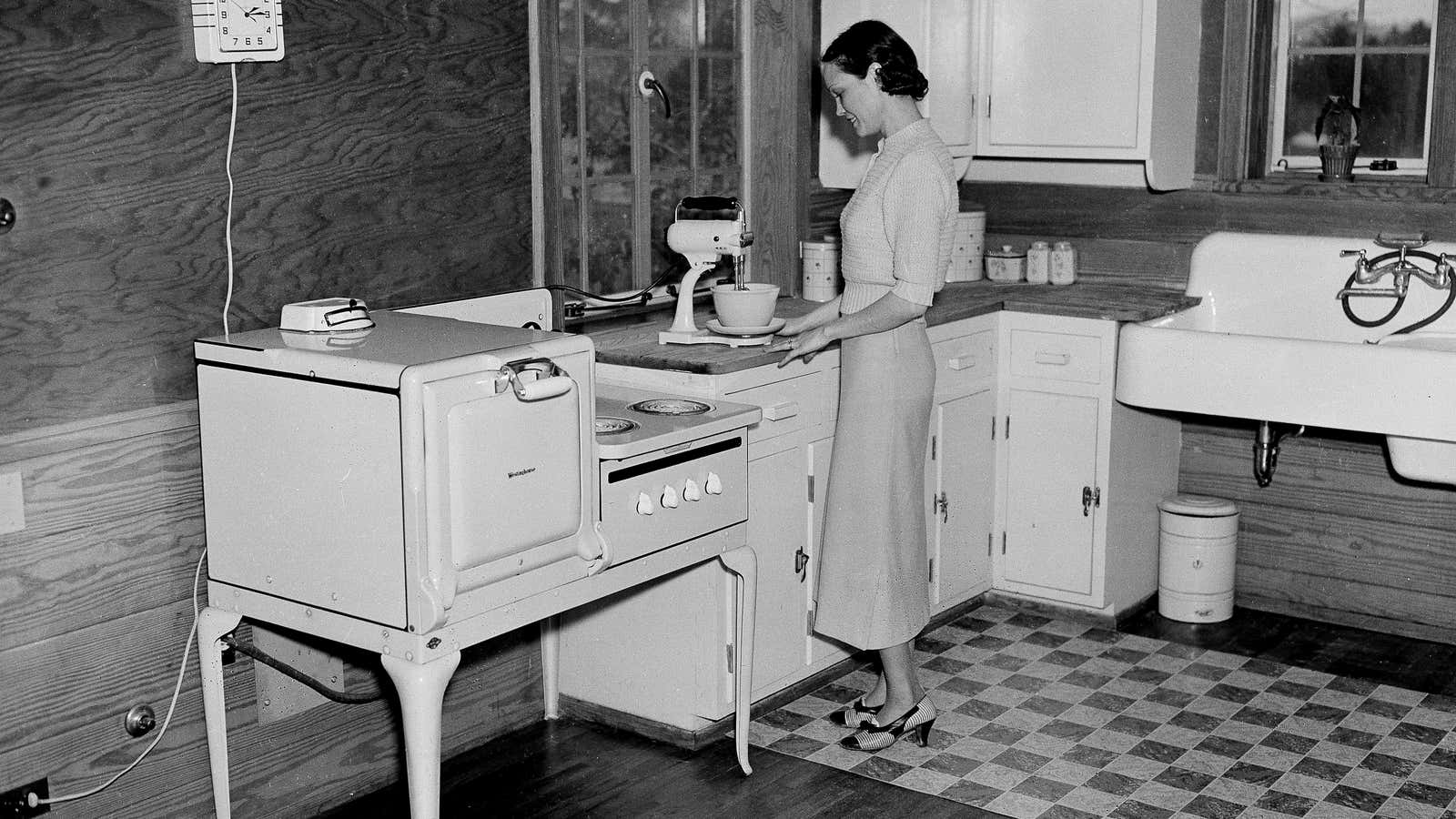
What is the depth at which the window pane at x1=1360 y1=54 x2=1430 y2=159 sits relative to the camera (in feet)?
13.8

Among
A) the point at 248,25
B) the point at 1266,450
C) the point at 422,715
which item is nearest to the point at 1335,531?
the point at 1266,450

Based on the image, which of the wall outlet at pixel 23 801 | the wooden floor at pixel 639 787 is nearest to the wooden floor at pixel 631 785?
the wooden floor at pixel 639 787

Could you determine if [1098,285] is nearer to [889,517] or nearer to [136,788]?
[889,517]

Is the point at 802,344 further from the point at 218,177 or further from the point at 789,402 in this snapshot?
the point at 218,177

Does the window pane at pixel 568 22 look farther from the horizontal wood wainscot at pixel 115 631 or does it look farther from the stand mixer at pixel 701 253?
the horizontal wood wainscot at pixel 115 631

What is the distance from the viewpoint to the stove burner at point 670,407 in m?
3.14

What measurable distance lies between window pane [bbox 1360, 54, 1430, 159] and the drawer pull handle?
1881 millimetres

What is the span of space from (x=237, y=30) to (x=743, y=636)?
1.53 meters

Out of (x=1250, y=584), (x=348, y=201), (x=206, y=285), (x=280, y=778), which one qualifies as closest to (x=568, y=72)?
(x=348, y=201)

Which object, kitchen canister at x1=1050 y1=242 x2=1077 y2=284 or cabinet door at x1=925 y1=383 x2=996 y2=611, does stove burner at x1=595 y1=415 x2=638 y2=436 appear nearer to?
cabinet door at x1=925 y1=383 x2=996 y2=611

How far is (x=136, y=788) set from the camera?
2832mm

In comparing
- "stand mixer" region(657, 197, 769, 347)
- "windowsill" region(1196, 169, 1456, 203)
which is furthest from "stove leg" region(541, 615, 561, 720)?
"windowsill" region(1196, 169, 1456, 203)

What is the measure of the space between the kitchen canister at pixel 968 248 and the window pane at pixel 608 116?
120 cm

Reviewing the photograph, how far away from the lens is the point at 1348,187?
4238mm
